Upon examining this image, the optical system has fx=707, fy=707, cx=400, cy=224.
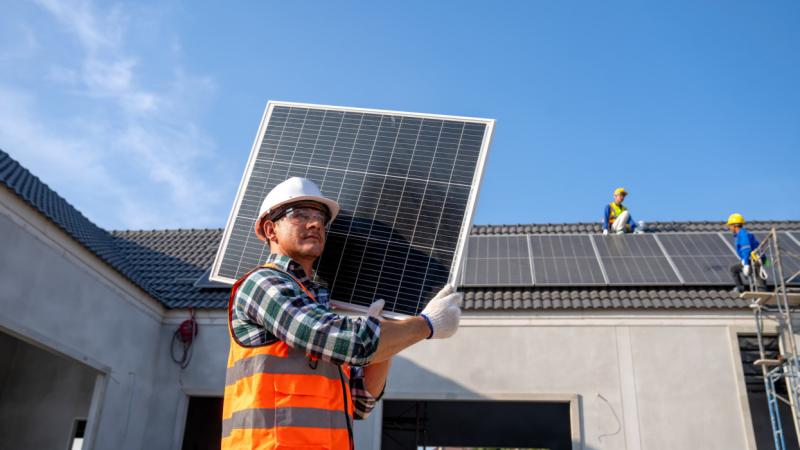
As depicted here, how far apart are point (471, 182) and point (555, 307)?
604cm

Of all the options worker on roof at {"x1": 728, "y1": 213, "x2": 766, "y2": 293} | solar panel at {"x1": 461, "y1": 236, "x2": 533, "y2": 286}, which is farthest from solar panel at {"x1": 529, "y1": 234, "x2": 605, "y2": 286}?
worker on roof at {"x1": 728, "y1": 213, "x2": 766, "y2": 293}

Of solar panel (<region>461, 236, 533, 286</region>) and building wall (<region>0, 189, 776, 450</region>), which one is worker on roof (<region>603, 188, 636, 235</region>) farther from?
building wall (<region>0, 189, 776, 450</region>)

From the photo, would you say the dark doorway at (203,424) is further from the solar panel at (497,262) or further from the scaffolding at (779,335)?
the scaffolding at (779,335)

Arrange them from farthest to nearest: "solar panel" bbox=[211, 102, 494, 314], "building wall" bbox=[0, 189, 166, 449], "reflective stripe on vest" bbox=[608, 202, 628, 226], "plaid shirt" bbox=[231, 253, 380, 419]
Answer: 1. "reflective stripe on vest" bbox=[608, 202, 628, 226]
2. "building wall" bbox=[0, 189, 166, 449]
3. "solar panel" bbox=[211, 102, 494, 314]
4. "plaid shirt" bbox=[231, 253, 380, 419]

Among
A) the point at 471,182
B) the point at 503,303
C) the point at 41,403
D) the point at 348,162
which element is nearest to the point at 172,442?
the point at 41,403

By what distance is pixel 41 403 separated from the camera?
1198 centimetres

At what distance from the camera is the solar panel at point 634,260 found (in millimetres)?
11328

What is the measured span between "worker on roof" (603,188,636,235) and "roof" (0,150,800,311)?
50cm

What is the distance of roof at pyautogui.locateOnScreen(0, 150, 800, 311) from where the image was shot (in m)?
9.99

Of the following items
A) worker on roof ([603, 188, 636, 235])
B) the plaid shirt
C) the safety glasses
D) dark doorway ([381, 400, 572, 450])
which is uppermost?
worker on roof ([603, 188, 636, 235])

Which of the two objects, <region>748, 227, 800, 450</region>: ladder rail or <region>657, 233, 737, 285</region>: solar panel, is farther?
<region>657, 233, 737, 285</region>: solar panel

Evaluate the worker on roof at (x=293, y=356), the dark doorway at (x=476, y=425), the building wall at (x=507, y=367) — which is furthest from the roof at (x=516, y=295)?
the worker on roof at (x=293, y=356)

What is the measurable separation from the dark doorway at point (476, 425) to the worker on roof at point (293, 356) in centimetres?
1166

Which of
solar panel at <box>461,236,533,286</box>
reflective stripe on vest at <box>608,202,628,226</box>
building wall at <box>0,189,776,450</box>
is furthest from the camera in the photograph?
reflective stripe on vest at <box>608,202,628,226</box>
